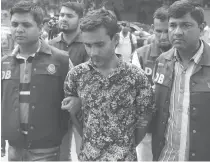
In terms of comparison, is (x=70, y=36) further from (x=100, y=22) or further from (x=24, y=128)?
(x=100, y=22)

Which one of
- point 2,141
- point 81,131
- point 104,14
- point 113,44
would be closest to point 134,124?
point 81,131

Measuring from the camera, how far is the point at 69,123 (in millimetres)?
3043

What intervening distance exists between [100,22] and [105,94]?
0.49 m

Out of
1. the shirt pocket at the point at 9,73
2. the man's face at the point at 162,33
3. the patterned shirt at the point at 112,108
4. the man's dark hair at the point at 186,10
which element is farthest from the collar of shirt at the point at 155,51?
the shirt pocket at the point at 9,73

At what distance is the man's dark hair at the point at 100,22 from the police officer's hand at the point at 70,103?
0.52 meters

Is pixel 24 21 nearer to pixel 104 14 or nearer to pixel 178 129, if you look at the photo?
pixel 104 14

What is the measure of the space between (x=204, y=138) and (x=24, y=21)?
5.41ft

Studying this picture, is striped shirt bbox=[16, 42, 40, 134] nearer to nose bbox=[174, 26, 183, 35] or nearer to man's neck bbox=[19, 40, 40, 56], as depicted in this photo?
man's neck bbox=[19, 40, 40, 56]

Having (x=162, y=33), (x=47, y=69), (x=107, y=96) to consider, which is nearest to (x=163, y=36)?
(x=162, y=33)

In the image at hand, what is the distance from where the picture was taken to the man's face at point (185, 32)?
2.40 metres

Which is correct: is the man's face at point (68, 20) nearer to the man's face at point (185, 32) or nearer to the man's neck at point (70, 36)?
the man's neck at point (70, 36)

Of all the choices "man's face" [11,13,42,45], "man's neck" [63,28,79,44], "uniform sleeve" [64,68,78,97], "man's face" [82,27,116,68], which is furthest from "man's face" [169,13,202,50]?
"man's neck" [63,28,79,44]

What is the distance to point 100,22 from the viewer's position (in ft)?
7.55

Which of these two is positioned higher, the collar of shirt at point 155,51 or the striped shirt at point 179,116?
the collar of shirt at point 155,51
